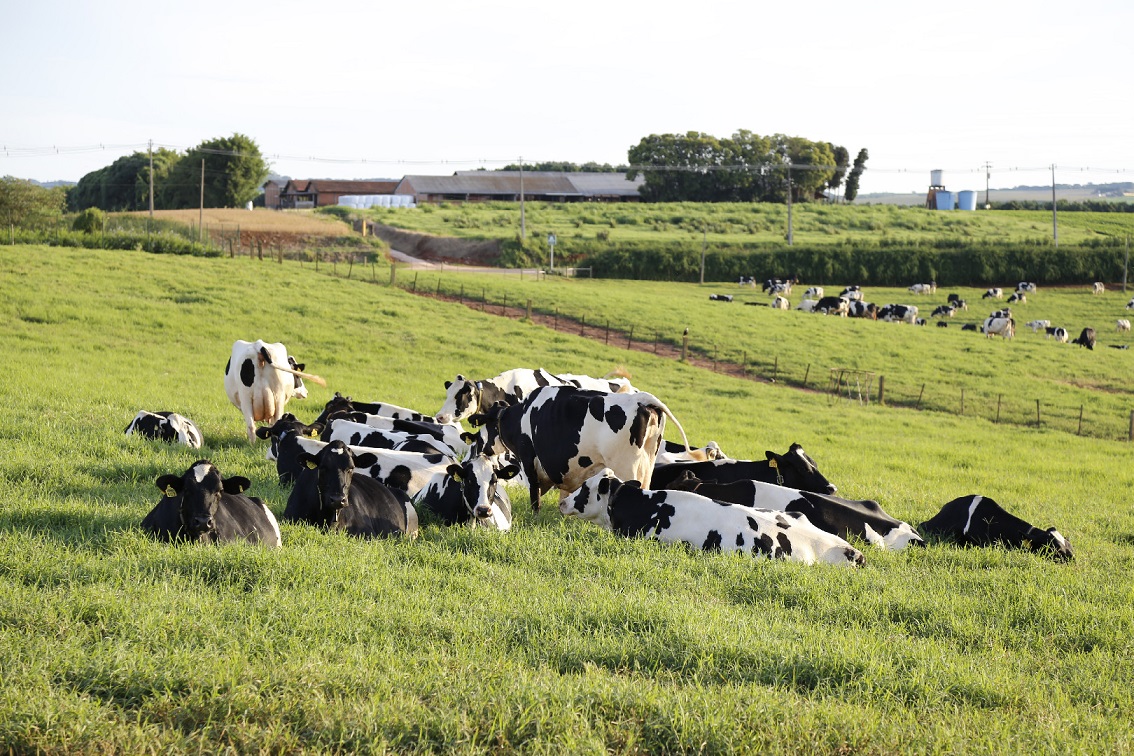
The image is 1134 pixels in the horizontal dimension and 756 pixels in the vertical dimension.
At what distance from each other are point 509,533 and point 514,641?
319cm

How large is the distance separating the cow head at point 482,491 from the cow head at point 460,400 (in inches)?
238

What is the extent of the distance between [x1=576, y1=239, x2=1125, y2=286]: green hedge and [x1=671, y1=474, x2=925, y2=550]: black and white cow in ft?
186

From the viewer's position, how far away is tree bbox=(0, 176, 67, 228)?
181 feet

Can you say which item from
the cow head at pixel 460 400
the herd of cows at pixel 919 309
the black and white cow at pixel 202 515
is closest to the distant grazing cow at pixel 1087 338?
the herd of cows at pixel 919 309

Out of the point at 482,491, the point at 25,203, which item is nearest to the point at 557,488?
the point at 482,491

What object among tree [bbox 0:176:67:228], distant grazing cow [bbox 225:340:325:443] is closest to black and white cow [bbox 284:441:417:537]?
distant grazing cow [bbox 225:340:325:443]

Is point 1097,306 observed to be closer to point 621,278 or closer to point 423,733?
point 621,278

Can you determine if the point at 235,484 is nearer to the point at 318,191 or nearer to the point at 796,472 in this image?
the point at 796,472

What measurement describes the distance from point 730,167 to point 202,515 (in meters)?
112

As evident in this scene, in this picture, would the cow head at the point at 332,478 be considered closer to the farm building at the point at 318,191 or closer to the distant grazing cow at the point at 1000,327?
the distant grazing cow at the point at 1000,327

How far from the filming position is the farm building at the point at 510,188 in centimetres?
11588

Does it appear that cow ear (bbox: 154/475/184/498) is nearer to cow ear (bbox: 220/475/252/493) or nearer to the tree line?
cow ear (bbox: 220/475/252/493)

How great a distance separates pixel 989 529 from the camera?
10758mm

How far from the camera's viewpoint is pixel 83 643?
5.71 m
